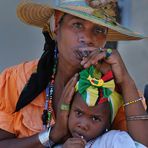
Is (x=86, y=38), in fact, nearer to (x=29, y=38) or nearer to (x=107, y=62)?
(x=107, y=62)

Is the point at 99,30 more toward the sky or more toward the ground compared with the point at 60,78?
more toward the sky

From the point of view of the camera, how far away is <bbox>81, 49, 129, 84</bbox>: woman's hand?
269cm

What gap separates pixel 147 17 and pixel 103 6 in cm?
177

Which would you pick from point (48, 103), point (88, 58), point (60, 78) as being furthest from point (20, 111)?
point (88, 58)

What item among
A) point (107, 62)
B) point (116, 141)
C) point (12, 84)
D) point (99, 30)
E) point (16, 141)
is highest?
point (99, 30)

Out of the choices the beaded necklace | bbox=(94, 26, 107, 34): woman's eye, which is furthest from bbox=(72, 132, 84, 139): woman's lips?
bbox=(94, 26, 107, 34): woman's eye

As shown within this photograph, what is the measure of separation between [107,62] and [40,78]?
0.43 m

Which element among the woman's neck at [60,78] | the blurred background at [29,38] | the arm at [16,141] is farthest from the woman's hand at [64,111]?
the blurred background at [29,38]

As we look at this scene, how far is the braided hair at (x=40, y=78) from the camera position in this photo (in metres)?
2.97

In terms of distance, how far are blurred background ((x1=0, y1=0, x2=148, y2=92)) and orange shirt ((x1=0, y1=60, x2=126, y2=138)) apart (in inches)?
55.1

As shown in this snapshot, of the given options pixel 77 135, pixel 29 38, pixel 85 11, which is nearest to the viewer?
pixel 77 135

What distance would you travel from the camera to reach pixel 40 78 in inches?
118

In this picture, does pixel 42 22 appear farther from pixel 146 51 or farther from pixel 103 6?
pixel 146 51

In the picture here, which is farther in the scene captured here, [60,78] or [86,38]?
[60,78]
